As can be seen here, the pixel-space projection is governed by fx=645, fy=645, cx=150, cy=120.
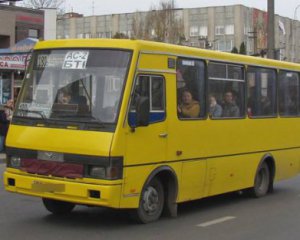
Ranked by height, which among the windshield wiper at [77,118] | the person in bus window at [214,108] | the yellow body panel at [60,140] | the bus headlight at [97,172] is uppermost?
the person in bus window at [214,108]

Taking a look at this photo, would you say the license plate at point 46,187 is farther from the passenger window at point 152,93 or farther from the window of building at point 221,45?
the window of building at point 221,45

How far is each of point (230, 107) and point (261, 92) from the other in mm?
1388

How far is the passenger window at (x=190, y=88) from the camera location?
9.57 m

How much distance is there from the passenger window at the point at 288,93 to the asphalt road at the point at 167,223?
231 cm

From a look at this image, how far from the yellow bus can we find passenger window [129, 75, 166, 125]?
0.05ft

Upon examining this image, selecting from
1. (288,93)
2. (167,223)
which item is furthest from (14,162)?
(288,93)

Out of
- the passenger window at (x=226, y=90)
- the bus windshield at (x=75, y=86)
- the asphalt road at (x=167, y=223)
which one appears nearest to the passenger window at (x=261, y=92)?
the passenger window at (x=226, y=90)

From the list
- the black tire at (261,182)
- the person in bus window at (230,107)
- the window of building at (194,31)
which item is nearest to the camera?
the person in bus window at (230,107)

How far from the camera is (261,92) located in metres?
12.2

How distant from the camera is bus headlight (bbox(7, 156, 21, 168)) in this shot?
8867mm

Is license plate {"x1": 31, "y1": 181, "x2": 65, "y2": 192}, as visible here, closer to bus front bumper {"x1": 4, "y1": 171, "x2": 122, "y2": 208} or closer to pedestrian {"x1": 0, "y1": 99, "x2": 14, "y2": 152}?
bus front bumper {"x1": 4, "y1": 171, "x2": 122, "y2": 208}

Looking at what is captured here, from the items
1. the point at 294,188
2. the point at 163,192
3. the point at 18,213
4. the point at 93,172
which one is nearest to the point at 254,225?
the point at 163,192

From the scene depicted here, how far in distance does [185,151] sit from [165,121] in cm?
72

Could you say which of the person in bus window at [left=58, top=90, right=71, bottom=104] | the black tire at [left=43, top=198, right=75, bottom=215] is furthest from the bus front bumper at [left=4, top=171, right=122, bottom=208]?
the person in bus window at [left=58, top=90, right=71, bottom=104]
